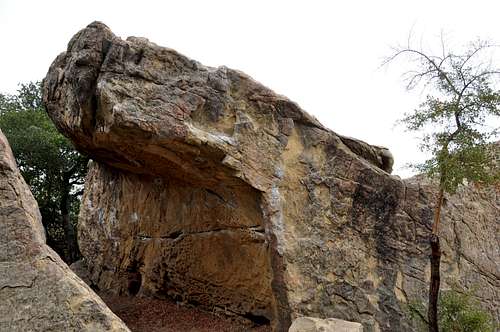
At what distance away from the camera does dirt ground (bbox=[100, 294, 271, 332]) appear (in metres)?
11.5

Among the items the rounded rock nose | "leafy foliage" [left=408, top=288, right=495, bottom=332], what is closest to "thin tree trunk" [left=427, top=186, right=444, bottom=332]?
"leafy foliage" [left=408, top=288, right=495, bottom=332]

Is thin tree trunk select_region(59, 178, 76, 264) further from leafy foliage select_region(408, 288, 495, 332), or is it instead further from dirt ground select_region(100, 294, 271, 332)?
leafy foliage select_region(408, 288, 495, 332)

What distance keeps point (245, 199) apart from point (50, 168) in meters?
11.0

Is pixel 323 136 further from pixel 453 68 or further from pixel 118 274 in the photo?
pixel 118 274

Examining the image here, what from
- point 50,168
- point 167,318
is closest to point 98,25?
point 167,318

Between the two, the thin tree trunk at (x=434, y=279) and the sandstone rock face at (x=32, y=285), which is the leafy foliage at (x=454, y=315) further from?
the sandstone rock face at (x=32, y=285)

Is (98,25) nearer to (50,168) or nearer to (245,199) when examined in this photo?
(245,199)

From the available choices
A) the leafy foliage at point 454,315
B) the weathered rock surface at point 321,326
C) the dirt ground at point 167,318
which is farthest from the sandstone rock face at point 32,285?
the leafy foliage at point 454,315

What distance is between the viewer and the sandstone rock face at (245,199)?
31.3ft

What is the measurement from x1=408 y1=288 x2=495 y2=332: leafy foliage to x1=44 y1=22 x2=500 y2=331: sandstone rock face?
289mm

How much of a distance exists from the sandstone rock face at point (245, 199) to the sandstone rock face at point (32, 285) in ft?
11.0

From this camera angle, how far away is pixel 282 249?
9891mm

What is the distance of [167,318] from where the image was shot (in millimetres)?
11938

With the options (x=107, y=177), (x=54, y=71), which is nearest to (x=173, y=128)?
(x=54, y=71)
